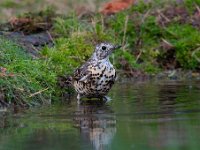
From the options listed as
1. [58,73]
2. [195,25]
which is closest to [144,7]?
[195,25]

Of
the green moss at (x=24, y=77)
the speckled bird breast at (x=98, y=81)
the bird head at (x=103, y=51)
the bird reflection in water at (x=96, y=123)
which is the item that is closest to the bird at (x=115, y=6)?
the green moss at (x=24, y=77)

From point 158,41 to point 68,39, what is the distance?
2186 mm

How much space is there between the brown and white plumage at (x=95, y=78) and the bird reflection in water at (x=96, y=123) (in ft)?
0.79

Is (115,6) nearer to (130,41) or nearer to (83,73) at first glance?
(130,41)

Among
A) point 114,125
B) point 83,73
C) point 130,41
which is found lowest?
point 114,125

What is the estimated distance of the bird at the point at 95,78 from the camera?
1304cm

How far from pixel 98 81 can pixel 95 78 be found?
0.06 metres

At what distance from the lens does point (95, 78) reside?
515 inches

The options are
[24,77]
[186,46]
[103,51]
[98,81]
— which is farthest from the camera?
[186,46]

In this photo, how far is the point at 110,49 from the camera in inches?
540

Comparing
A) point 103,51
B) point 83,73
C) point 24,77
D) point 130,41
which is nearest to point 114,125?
point 24,77

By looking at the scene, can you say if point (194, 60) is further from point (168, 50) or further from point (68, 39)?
point (68, 39)

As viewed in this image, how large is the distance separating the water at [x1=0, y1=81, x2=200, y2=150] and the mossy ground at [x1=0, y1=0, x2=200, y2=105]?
3.98ft

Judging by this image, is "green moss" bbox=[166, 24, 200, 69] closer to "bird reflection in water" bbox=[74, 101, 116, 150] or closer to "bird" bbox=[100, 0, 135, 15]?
"bird" bbox=[100, 0, 135, 15]
